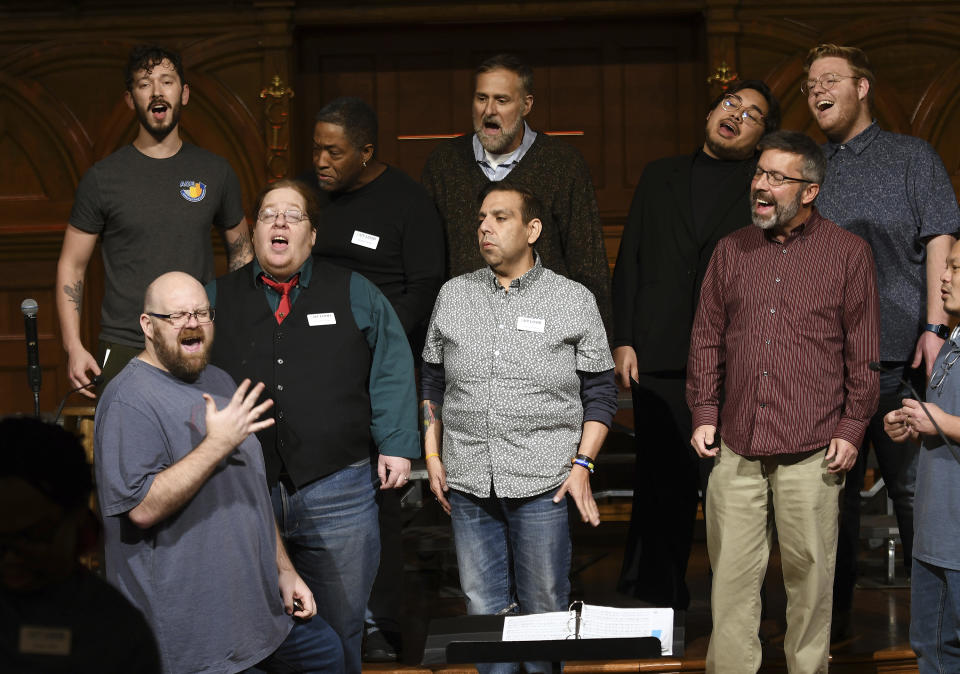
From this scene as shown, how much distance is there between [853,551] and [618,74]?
304 cm

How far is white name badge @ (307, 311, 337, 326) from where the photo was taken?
10.1 feet

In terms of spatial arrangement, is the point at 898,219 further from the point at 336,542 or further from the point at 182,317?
the point at 182,317

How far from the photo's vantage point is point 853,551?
12.0 ft

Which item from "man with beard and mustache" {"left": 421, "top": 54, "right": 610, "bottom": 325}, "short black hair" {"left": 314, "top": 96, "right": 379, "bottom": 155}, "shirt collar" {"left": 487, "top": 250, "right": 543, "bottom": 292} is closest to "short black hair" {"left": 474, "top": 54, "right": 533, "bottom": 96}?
"man with beard and mustache" {"left": 421, "top": 54, "right": 610, "bottom": 325}

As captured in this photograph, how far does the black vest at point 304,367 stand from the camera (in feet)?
9.89

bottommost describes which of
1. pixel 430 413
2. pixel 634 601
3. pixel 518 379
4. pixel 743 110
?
pixel 634 601

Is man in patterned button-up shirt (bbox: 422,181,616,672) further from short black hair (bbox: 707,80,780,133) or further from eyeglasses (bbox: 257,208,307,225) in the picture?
short black hair (bbox: 707,80,780,133)

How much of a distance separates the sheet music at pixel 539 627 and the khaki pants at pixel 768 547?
34.4 inches

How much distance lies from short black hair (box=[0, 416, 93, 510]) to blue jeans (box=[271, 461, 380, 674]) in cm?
150

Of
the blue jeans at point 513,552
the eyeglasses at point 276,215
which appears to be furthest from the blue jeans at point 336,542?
the eyeglasses at point 276,215

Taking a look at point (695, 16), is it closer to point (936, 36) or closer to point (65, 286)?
point (936, 36)

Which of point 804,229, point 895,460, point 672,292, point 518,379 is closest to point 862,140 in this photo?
point 804,229

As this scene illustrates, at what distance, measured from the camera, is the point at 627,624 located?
2377mm

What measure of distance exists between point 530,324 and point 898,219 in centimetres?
119
